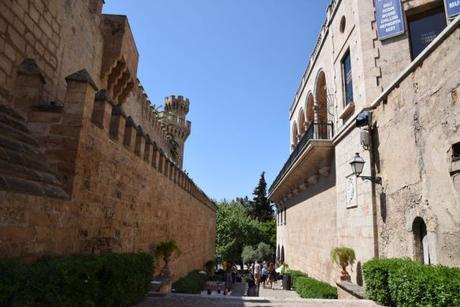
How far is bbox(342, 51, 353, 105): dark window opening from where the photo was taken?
10844 mm

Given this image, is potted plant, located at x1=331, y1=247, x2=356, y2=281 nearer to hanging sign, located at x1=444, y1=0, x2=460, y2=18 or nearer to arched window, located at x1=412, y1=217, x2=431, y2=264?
arched window, located at x1=412, y1=217, x2=431, y2=264

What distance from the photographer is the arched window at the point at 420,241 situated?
637 centimetres

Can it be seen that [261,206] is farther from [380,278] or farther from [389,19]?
[380,278]

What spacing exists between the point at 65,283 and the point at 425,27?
11.0m

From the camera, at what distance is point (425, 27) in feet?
33.2

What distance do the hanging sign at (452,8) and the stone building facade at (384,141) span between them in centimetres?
48

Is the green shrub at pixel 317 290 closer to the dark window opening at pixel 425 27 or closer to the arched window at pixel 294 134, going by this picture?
the dark window opening at pixel 425 27

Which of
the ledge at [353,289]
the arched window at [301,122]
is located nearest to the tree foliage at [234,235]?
the arched window at [301,122]

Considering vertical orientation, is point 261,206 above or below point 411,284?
above

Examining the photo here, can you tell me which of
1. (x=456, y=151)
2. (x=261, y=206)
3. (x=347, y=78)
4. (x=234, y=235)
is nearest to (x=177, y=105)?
(x=234, y=235)

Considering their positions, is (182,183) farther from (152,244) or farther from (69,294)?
(69,294)

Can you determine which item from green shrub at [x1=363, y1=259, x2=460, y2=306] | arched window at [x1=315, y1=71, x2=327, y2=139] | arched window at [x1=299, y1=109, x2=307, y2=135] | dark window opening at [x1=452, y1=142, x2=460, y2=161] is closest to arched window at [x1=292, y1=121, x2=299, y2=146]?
arched window at [x1=299, y1=109, x2=307, y2=135]

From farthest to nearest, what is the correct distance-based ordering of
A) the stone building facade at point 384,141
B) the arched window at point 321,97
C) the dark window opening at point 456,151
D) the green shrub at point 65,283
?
1. the arched window at point 321,97
2. the stone building facade at point 384,141
3. the dark window opening at point 456,151
4. the green shrub at point 65,283

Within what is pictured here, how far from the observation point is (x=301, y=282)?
12711 mm
